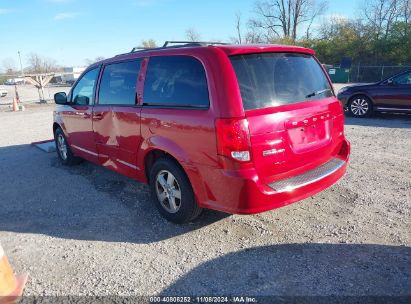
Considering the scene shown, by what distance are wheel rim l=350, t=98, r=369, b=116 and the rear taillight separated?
898 cm

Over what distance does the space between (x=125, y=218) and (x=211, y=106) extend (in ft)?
6.22

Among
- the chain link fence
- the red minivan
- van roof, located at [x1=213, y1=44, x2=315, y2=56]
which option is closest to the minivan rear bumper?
the red minivan

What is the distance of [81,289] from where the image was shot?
2.97m

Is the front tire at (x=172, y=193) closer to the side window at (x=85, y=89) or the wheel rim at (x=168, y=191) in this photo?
the wheel rim at (x=168, y=191)

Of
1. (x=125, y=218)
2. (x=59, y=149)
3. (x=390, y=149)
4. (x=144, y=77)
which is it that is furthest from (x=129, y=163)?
(x=390, y=149)

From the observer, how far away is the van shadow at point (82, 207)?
396cm

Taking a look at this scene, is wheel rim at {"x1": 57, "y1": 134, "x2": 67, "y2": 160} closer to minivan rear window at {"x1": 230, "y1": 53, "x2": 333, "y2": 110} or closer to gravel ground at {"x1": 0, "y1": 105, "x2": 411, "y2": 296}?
gravel ground at {"x1": 0, "y1": 105, "x2": 411, "y2": 296}

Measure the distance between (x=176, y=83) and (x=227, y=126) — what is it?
0.91m

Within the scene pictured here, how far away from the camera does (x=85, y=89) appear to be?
5.49 m

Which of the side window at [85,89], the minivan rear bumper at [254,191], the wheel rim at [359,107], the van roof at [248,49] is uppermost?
the van roof at [248,49]

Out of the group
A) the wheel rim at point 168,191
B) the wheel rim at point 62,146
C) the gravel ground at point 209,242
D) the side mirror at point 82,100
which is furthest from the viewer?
the wheel rim at point 62,146

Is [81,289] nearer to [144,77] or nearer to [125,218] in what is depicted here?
[125,218]

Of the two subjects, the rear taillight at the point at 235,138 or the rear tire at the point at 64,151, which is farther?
the rear tire at the point at 64,151

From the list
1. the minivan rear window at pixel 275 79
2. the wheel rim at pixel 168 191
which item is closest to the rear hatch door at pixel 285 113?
the minivan rear window at pixel 275 79
